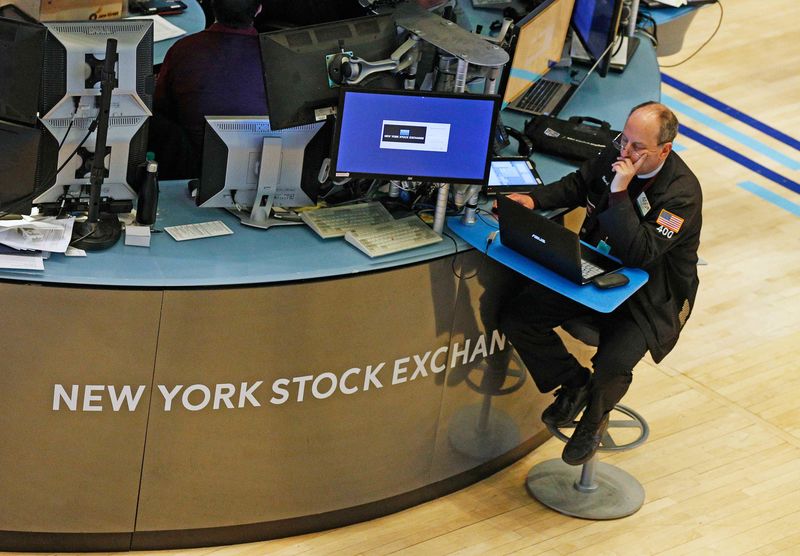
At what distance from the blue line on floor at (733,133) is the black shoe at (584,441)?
3448 mm

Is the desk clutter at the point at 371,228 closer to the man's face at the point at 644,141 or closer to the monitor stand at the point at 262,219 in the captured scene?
the monitor stand at the point at 262,219

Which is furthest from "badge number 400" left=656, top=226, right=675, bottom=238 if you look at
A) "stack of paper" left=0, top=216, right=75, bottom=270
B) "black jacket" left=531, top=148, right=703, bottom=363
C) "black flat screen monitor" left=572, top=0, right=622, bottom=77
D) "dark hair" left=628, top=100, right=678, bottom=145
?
"stack of paper" left=0, top=216, right=75, bottom=270

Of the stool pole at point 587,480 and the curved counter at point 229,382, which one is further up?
the curved counter at point 229,382

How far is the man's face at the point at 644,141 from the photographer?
4109mm

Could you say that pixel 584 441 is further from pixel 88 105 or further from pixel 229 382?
pixel 88 105

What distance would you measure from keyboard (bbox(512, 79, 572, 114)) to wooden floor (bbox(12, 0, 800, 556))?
44.3 inches

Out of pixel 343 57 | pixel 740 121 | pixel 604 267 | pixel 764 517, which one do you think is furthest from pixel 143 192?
pixel 740 121

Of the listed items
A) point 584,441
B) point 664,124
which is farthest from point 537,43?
point 584,441

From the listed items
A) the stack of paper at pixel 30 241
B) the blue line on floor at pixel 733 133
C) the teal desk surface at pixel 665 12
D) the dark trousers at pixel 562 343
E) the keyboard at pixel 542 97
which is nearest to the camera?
the stack of paper at pixel 30 241

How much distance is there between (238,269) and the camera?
3.88m

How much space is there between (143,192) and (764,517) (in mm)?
2359

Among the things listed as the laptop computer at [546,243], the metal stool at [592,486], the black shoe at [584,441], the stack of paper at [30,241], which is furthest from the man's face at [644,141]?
the stack of paper at [30,241]

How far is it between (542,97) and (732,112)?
9.28 feet

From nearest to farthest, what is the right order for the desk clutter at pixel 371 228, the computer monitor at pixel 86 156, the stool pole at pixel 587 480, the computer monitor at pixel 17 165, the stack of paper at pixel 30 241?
the stack of paper at pixel 30 241 < the computer monitor at pixel 17 165 < the computer monitor at pixel 86 156 < the desk clutter at pixel 371 228 < the stool pole at pixel 587 480
